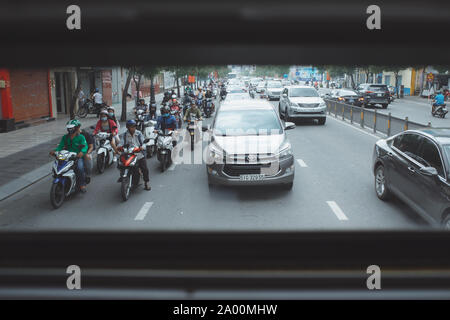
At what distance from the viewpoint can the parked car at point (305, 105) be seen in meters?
20.3

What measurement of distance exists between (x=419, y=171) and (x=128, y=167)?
5201 mm

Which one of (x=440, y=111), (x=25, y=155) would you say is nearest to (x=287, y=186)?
(x=25, y=155)

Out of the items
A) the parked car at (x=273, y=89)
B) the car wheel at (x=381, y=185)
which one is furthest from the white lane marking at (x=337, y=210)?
the parked car at (x=273, y=89)

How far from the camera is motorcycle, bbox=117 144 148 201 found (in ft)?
28.1

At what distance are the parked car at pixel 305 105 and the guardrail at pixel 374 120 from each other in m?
1.61

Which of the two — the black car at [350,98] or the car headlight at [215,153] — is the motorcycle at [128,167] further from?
the black car at [350,98]

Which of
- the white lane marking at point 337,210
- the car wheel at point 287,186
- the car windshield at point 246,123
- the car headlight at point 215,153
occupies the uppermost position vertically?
the car windshield at point 246,123

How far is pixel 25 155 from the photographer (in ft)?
42.0

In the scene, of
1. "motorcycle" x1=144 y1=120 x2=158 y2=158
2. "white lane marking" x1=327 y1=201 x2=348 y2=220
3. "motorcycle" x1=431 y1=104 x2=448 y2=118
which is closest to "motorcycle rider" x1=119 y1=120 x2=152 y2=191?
"motorcycle" x1=144 y1=120 x2=158 y2=158

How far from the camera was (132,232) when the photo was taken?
7.45ft

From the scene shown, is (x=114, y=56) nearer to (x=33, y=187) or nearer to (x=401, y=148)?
(x=401, y=148)

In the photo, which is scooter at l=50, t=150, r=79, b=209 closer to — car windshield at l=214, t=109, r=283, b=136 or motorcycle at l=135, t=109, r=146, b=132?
car windshield at l=214, t=109, r=283, b=136

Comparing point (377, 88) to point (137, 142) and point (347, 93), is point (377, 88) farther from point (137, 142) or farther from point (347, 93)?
point (137, 142)
